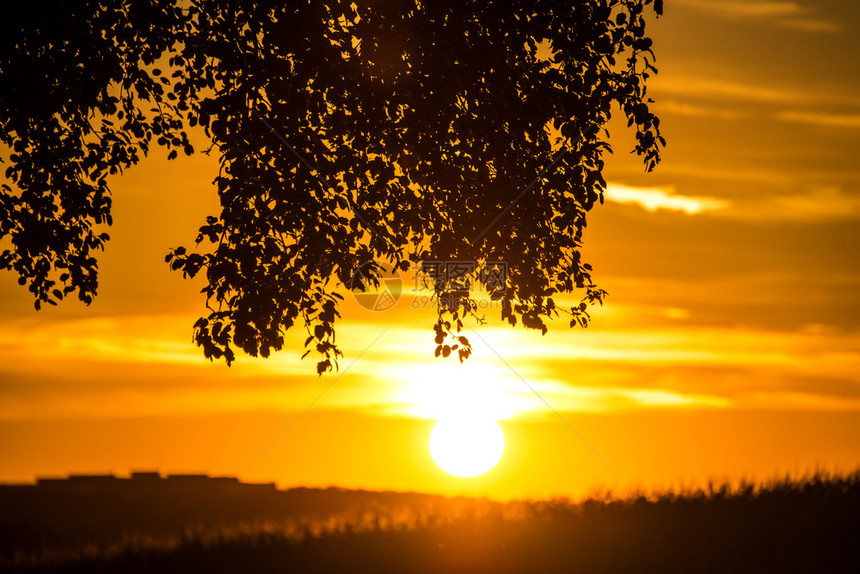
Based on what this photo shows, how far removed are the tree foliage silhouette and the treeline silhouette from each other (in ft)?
8.12

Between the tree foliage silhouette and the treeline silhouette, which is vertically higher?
the tree foliage silhouette

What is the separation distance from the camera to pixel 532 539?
11688 millimetres

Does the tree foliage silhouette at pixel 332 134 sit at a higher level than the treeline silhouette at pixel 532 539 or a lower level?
higher

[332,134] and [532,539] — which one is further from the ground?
[332,134]

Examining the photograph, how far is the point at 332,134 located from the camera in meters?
10.1

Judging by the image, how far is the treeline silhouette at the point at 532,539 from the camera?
37.0ft

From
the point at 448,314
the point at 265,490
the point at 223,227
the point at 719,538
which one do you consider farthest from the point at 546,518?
the point at 265,490

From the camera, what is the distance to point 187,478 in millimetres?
22766

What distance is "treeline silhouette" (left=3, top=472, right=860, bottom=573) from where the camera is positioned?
37.0 feet

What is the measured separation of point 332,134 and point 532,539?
5.35 metres

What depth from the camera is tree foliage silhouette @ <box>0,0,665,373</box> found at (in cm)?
984

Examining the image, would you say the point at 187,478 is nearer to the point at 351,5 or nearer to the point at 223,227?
the point at 223,227

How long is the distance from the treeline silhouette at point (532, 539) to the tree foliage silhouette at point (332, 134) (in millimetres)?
2476

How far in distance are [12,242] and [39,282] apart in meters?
0.57
